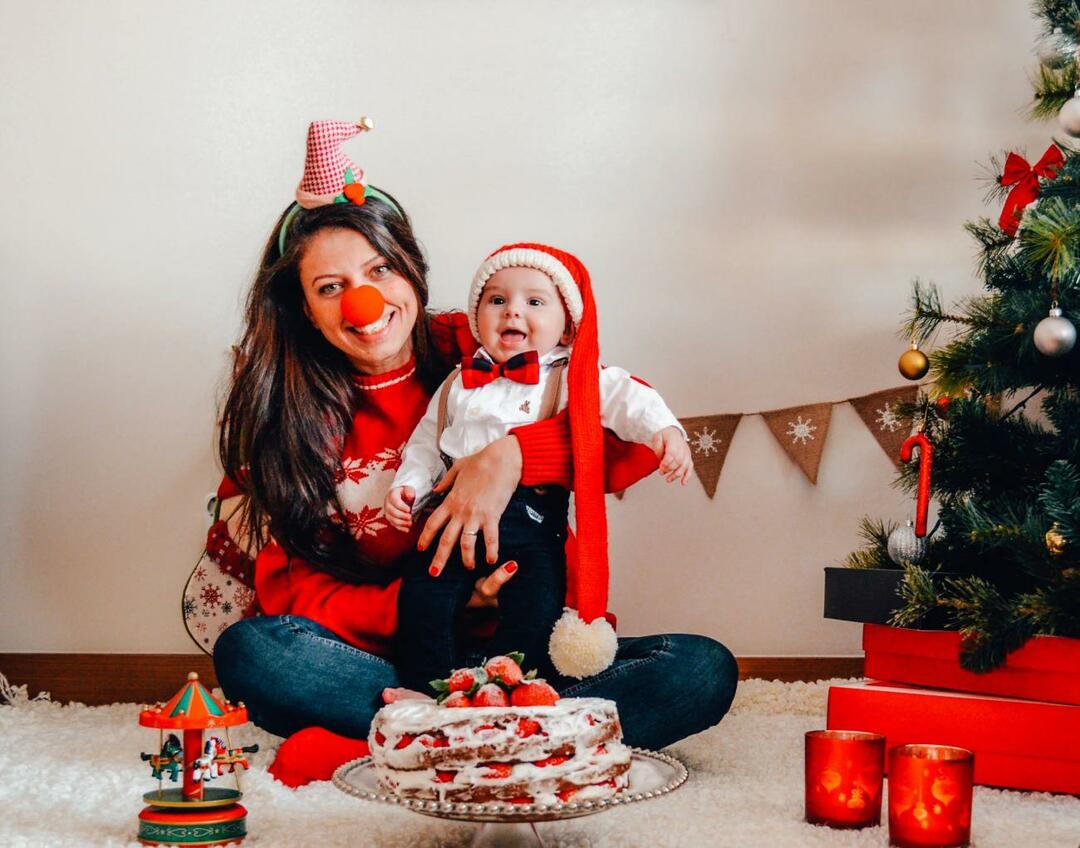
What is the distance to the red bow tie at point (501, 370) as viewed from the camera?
5.25 feet

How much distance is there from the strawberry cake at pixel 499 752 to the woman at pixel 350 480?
428mm

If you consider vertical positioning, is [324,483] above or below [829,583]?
above

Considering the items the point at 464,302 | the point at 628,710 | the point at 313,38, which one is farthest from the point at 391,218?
the point at 628,710

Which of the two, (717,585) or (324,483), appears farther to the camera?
(717,585)

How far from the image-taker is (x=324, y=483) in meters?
1.73

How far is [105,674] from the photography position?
2188 mm

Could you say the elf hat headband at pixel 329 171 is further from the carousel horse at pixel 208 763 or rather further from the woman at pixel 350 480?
the carousel horse at pixel 208 763

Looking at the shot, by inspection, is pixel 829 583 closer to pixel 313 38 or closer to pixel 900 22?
pixel 900 22

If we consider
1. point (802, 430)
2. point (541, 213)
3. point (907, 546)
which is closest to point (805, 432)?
point (802, 430)

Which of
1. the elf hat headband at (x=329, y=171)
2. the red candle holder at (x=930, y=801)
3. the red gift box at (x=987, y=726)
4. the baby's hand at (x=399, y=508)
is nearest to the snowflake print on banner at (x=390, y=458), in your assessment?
the baby's hand at (x=399, y=508)

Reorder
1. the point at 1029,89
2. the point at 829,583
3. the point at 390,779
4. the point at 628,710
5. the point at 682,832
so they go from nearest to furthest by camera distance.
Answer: the point at 390,779 → the point at 682,832 → the point at 628,710 → the point at 829,583 → the point at 1029,89

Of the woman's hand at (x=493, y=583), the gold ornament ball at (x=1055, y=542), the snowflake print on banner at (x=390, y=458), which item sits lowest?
the woman's hand at (x=493, y=583)

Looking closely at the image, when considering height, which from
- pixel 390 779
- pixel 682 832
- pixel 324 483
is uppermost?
pixel 324 483

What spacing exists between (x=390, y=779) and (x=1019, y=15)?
181 centimetres
